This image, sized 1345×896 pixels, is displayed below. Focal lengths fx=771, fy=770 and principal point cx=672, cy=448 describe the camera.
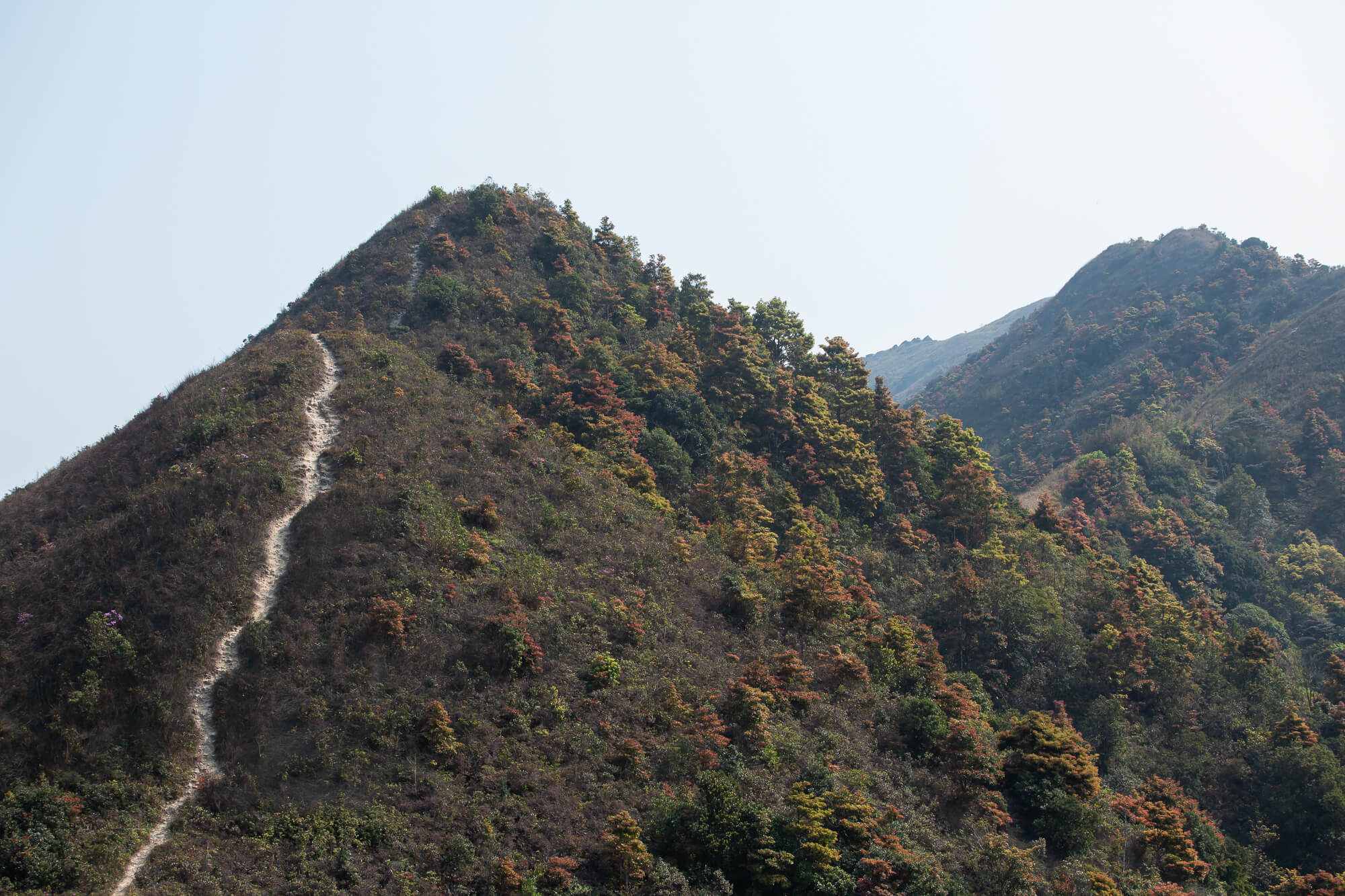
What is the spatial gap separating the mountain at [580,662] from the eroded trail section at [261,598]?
0.32 feet

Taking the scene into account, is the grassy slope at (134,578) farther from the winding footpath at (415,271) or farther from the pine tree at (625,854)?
the winding footpath at (415,271)

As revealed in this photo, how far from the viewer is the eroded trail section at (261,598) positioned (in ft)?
58.8

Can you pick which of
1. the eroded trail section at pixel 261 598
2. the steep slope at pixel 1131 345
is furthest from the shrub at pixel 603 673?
the steep slope at pixel 1131 345

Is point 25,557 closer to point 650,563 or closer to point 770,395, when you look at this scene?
point 650,563

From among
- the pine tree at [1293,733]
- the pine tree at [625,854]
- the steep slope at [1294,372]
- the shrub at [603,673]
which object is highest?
the shrub at [603,673]

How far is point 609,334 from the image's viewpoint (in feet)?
172

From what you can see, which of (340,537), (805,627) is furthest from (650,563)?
(340,537)

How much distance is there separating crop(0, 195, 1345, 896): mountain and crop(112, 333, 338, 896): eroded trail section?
10cm

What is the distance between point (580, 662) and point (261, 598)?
33.0ft

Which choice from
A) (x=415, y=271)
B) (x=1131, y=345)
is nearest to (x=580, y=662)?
(x=415, y=271)

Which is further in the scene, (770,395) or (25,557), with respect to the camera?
(770,395)

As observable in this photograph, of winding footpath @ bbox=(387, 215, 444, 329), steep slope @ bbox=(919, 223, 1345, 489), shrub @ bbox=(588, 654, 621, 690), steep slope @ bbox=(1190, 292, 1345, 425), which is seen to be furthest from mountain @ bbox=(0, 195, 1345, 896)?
steep slope @ bbox=(919, 223, 1345, 489)

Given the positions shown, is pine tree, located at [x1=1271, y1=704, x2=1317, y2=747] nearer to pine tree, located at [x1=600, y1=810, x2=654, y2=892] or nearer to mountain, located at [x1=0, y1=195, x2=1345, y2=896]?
mountain, located at [x1=0, y1=195, x2=1345, y2=896]

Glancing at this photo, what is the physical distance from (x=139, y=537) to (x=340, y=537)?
20.5 ft
